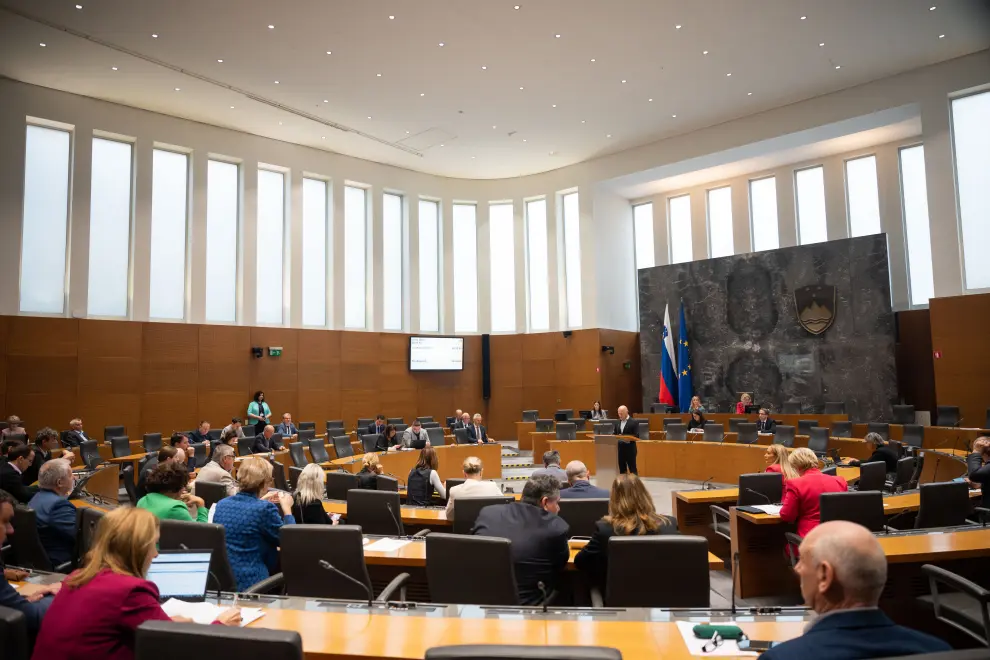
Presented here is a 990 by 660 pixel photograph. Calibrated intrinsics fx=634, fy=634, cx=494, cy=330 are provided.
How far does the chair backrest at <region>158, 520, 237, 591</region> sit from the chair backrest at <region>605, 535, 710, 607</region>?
1.81m

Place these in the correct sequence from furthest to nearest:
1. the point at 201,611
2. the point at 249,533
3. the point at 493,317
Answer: the point at 493,317 < the point at 249,533 < the point at 201,611

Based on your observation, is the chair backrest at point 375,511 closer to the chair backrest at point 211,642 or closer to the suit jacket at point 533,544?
the suit jacket at point 533,544

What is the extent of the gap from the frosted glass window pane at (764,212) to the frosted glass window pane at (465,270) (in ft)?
26.1

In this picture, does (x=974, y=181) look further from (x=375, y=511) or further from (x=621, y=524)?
(x=375, y=511)

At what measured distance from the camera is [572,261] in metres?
18.6

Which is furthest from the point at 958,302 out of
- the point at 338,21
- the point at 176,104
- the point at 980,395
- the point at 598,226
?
the point at 176,104

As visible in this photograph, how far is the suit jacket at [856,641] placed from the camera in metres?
1.46

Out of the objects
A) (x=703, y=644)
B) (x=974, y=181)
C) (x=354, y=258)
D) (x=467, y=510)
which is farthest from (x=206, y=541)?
(x=974, y=181)

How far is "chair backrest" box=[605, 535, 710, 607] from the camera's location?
2.78m

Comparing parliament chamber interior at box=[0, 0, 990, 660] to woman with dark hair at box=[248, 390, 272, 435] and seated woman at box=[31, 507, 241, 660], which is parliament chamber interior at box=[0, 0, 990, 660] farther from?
woman with dark hair at box=[248, 390, 272, 435]

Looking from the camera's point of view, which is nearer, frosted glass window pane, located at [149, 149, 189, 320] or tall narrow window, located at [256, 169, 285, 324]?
frosted glass window pane, located at [149, 149, 189, 320]

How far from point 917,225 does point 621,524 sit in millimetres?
15204

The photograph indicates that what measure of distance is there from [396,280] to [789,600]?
1433 cm

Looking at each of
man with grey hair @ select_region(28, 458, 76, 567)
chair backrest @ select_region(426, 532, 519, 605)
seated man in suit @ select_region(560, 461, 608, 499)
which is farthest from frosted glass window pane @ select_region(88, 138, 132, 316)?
chair backrest @ select_region(426, 532, 519, 605)
